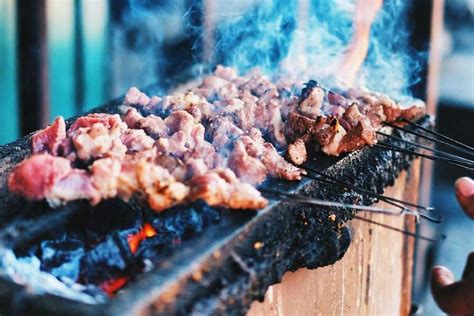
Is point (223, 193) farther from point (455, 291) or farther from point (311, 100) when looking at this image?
point (455, 291)

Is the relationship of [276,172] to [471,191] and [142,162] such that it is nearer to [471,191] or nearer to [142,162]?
[142,162]

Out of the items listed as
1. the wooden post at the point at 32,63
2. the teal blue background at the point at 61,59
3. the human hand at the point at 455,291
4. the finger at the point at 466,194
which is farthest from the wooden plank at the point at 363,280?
the teal blue background at the point at 61,59

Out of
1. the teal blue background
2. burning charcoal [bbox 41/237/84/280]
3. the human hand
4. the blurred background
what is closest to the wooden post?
the blurred background

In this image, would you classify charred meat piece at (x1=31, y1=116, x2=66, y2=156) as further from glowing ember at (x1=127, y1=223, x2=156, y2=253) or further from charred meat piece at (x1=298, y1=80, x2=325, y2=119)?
charred meat piece at (x1=298, y1=80, x2=325, y2=119)

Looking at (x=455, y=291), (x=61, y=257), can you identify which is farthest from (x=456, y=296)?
(x=61, y=257)

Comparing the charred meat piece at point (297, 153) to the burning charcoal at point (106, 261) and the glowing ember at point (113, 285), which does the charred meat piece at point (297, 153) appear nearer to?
the burning charcoal at point (106, 261)
